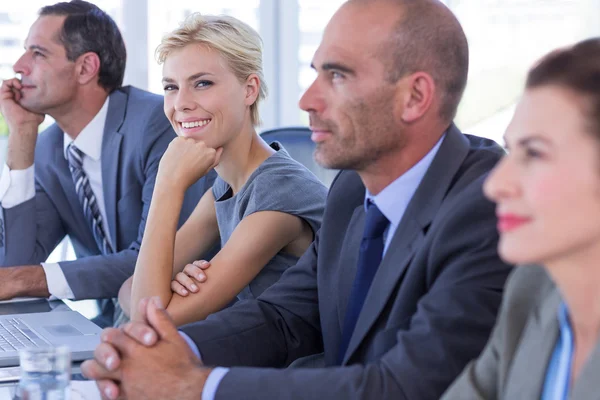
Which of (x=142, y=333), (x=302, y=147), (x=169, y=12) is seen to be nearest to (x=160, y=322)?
(x=142, y=333)

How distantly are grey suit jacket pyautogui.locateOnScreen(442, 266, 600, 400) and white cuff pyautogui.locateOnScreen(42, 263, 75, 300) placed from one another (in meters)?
1.51

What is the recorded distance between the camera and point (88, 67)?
3.09 metres

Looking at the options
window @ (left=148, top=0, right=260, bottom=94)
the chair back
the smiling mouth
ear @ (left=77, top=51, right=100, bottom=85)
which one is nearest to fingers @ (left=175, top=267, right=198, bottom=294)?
the smiling mouth

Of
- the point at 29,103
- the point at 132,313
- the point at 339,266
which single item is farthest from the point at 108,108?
the point at 339,266

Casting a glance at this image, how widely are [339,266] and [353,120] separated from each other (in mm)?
287

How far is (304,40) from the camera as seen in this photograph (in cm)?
480

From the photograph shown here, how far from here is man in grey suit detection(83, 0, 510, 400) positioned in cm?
132

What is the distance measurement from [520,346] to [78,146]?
219cm

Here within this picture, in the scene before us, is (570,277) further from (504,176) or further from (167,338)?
(167,338)

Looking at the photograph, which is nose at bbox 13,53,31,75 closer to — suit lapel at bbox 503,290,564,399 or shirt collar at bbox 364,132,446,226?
shirt collar at bbox 364,132,446,226

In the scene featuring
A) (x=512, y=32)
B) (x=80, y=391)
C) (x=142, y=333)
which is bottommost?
(x=80, y=391)

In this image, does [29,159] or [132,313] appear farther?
[29,159]

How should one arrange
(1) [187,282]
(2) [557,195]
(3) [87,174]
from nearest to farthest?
1. (2) [557,195]
2. (1) [187,282]
3. (3) [87,174]

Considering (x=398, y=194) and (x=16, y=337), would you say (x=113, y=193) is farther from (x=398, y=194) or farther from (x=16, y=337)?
(x=398, y=194)
